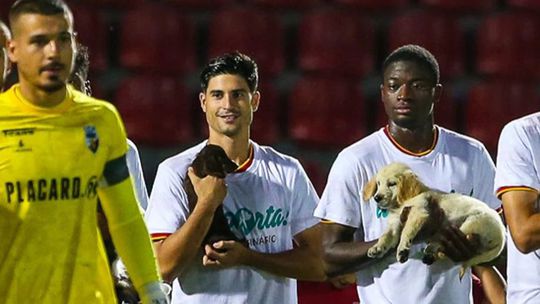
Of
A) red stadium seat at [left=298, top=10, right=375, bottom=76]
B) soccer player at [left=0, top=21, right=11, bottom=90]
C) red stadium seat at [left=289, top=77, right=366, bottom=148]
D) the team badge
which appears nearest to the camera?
the team badge

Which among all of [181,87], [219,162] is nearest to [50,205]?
[219,162]

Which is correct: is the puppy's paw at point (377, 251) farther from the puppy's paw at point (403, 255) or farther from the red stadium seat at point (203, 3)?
the red stadium seat at point (203, 3)

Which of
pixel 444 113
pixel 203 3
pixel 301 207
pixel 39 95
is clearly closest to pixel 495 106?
pixel 444 113

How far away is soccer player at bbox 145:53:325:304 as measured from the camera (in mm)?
4918

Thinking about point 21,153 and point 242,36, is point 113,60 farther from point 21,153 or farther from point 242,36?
point 21,153

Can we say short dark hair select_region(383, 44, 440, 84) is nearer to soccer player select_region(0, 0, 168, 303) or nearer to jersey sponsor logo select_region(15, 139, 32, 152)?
soccer player select_region(0, 0, 168, 303)

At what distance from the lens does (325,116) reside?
781 centimetres

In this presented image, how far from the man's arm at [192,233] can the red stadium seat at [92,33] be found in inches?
119

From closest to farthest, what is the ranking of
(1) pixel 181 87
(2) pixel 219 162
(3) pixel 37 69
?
(3) pixel 37 69, (2) pixel 219 162, (1) pixel 181 87

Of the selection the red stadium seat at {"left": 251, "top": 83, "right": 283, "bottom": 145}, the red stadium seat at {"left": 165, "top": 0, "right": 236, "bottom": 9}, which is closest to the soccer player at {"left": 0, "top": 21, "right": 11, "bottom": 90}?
the red stadium seat at {"left": 251, "top": 83, "right": 283, "bottom": 145}

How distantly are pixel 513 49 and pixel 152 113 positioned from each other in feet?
6.56

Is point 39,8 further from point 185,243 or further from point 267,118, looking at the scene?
point 267,118

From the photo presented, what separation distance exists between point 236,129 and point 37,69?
1.31 m

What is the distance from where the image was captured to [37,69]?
3.94 metres
